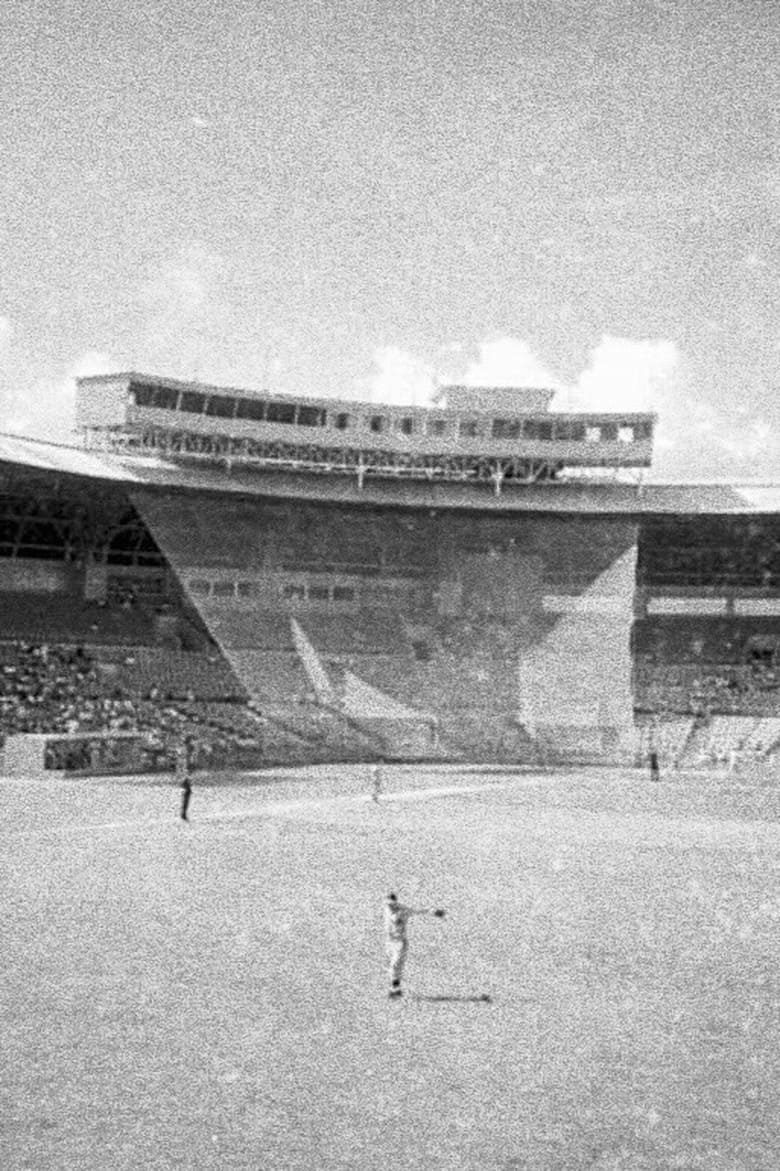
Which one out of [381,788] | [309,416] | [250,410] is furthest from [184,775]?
[309,416]

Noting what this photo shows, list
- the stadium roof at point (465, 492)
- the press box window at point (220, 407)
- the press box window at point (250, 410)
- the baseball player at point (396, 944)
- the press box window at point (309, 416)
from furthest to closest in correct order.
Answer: the press box window at point (309, 416)
the press box window at point (250, 410)
the press box window at point (220, 407)
the stadium roof at point (465, 492)
the baseball player at point (396, 944)

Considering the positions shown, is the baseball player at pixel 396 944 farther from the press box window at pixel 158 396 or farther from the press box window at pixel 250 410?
the press box window at pixel 250 410

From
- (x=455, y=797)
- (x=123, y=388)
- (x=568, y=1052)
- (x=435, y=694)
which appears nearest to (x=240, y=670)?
(x=435, y=694)

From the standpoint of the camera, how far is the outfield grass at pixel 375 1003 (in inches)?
476

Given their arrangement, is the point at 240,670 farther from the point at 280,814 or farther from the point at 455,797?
the point at 280,814

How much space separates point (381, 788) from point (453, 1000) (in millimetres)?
27774

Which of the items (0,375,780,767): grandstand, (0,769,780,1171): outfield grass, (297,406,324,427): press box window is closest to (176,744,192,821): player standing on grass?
(0,769,780,1171): outfield grass

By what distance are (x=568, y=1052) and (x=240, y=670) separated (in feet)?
157

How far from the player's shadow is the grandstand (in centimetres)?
4089

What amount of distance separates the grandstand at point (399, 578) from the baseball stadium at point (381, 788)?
178 mm

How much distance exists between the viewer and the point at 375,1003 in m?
16.7

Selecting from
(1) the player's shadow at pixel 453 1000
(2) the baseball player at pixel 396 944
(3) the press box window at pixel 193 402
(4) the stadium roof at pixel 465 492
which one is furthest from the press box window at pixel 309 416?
(1) the player's shadow at pixel 453 1000

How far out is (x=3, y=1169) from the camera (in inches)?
433

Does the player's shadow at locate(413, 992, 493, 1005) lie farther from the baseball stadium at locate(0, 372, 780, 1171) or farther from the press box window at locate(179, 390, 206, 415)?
the press box window at locate(179, 390, 206, 415)
